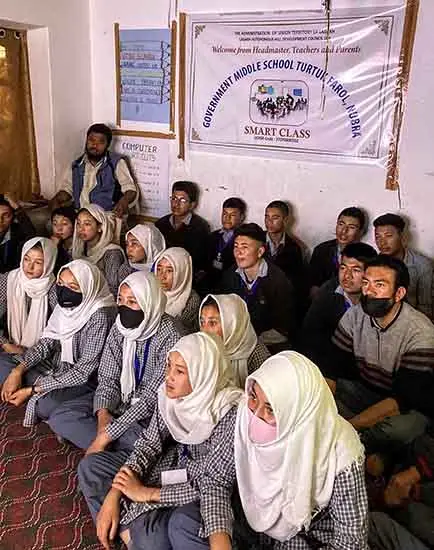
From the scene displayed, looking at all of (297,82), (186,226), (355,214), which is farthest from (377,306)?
(186,226)

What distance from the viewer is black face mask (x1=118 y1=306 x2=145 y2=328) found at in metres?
2.33

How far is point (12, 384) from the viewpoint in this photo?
8.82 ft

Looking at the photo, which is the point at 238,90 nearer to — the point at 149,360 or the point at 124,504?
the point at 149,360

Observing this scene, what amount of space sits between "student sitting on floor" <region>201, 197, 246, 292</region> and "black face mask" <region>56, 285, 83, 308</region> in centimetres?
128

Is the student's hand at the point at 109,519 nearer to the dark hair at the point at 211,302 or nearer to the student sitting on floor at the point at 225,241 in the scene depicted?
the dark hair at the point at 211,302

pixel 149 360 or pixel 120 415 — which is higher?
pixel 149 360

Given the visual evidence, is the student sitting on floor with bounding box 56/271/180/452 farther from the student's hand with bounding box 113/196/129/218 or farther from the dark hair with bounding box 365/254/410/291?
the student's hand with bounding box 113/196/129/218

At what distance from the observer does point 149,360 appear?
237cm

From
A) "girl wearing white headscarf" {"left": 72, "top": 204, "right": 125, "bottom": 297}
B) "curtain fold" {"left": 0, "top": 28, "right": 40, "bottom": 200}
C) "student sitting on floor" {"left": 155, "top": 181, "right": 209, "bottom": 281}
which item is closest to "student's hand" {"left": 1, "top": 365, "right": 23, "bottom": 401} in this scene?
"girl wearing white headscarf" {"left": 72, "top": 204, "right": 125, "bottom": 297}

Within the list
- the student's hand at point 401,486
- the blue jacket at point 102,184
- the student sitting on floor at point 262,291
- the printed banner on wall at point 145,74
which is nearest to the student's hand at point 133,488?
the student's hand at point 401,486

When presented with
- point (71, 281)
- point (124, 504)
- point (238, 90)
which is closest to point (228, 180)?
point (238, 90)

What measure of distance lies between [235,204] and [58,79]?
164cm

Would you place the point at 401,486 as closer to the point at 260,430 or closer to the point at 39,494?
the point at 260,430

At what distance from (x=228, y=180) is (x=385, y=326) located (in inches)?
78.1
